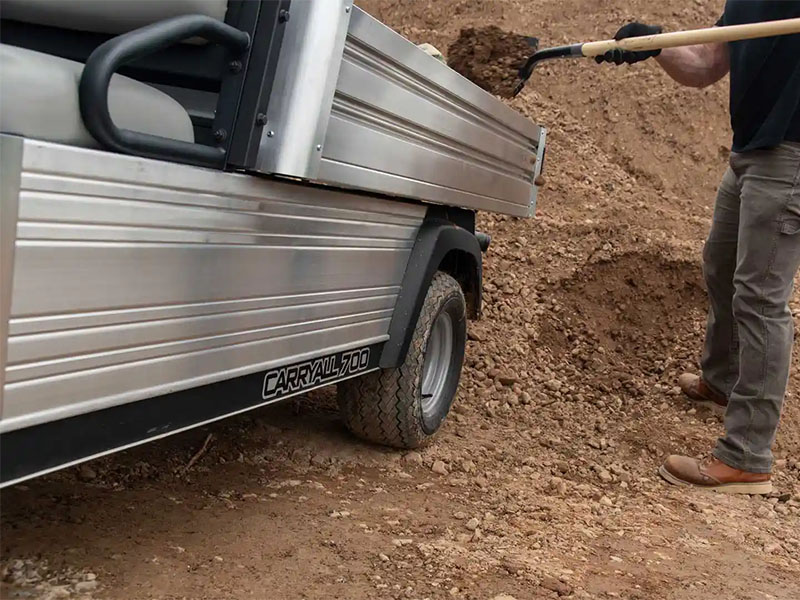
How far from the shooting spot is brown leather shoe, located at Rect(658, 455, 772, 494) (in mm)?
3896

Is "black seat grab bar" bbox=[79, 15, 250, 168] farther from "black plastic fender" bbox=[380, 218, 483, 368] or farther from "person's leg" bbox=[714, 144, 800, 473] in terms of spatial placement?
"person's leg" bbox=[714, 144, 800, 473]

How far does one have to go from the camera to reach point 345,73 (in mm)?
2459

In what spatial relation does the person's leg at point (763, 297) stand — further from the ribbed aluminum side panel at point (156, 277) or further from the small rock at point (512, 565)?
the ribbed aluminum side panel at point (156, 277)

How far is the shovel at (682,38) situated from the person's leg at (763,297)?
1.93 ft

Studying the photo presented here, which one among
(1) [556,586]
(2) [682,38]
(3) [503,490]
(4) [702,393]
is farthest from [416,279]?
(4) [702,393]

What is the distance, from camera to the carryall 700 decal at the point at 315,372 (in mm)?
2641

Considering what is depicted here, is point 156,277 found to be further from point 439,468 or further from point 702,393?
point 702,393

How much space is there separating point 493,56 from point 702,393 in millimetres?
2378

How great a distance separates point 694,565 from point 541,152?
7.57 ft

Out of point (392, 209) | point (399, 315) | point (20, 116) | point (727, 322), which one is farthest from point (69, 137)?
point (727, 322)

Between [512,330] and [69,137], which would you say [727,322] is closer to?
[512,330]

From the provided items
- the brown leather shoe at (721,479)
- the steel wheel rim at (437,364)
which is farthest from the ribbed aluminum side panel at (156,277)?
the brown leather shoe at (721,479)

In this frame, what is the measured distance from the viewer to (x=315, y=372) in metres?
2.88

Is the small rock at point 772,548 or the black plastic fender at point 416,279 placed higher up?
the black plastic fender at point 416,279
